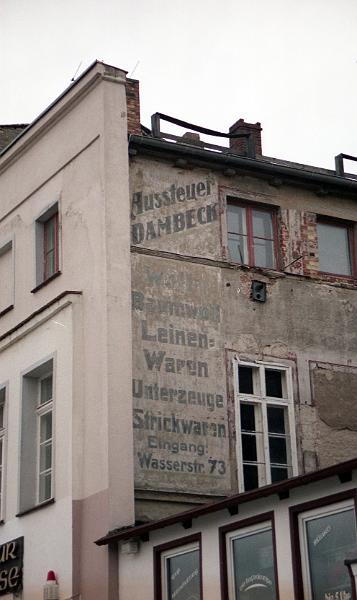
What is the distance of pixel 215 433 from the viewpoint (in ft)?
65.8

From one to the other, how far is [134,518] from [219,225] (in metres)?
5.55

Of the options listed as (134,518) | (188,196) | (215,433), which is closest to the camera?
(134,518)

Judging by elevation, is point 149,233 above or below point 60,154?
below

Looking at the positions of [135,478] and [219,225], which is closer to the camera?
[135,478]

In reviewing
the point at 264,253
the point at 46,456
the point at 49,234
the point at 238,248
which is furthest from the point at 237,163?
the point at 46,456

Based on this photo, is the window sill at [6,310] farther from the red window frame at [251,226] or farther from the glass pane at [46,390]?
the red window frame at [251,226]

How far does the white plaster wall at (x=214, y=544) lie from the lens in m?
15.1

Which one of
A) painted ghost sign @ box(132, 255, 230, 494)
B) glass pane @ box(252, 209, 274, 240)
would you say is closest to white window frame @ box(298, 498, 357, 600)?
painted ghost sign @ box(132, 255, 230, 494)

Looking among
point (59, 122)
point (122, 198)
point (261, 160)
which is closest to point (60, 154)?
point (59, 122)

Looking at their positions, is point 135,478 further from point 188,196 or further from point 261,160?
point 261,160

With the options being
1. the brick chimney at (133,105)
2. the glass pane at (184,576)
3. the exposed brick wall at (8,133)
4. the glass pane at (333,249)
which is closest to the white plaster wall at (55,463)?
the glass pane at (184,576)

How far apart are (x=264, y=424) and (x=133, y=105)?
19.0 ft

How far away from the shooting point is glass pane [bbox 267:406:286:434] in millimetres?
20734

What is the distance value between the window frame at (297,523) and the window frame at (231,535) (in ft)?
1.35
